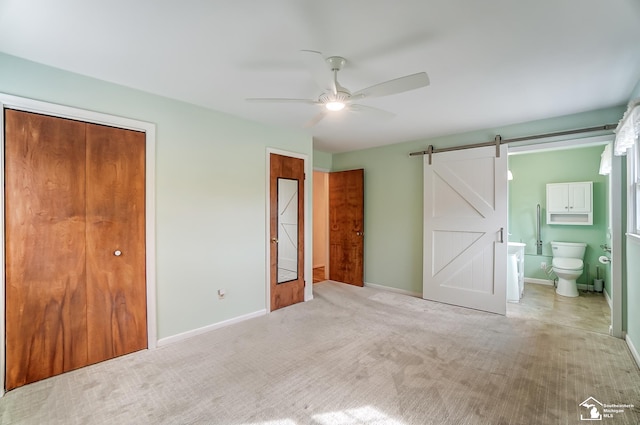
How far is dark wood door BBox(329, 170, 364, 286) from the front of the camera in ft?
16.8

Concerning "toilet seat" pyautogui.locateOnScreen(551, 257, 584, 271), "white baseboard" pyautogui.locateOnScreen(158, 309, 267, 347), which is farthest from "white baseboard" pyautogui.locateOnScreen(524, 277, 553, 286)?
"white baseboard" pyautogui.locateOnScreen(158, 309, 267, 347)

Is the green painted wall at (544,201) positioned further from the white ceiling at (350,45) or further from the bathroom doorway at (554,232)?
the white ceiling at (350,45)

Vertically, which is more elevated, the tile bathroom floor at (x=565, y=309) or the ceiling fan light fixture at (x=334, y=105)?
the ceiling fan light fixture at (x=334, y=105)

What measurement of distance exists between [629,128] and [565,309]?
8.46 feet

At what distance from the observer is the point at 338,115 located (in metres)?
3.40

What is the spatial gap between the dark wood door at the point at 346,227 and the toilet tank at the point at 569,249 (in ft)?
10.5

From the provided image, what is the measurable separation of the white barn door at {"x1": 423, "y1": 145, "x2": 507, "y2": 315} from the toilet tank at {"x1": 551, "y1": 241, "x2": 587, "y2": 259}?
198 cm

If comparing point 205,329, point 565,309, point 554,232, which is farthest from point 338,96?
point 554,232

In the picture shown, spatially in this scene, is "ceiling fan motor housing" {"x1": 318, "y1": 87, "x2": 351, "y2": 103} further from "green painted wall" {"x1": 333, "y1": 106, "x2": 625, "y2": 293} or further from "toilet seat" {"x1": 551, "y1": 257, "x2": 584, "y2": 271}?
"toilet seat" {"x1": 551, "y1": 257, "x2": 584, "y2": 271}

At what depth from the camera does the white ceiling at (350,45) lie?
1.63m

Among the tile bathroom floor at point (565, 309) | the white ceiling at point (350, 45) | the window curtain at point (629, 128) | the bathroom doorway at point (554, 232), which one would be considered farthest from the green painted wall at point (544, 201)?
the window curtain at point (629, 128)

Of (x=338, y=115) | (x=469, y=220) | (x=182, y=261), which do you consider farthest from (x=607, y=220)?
(x=182, y=261)

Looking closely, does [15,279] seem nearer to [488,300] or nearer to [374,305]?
[374,305]

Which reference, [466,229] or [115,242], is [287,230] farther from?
[466,229]
